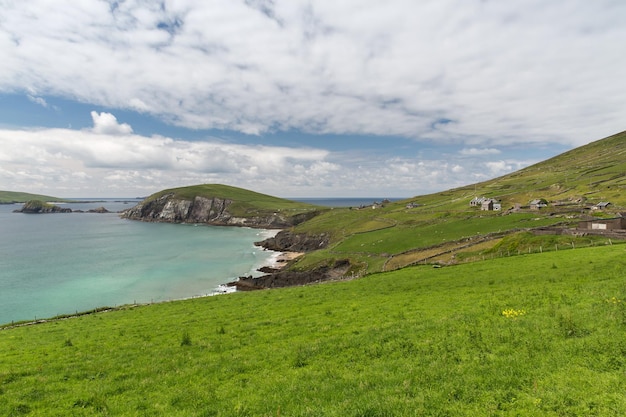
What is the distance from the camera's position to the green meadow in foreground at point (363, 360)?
10.9 m

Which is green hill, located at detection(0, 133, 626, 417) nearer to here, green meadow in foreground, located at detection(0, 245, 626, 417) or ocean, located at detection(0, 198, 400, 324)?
green meadow in foreground, located at detection(0, 245, 626, 417)

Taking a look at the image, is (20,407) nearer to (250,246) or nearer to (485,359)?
(485,359)

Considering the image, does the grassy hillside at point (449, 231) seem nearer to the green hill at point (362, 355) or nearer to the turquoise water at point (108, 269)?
the turquoise water at point (108, 269)

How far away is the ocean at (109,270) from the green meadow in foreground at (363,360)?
4502 cm

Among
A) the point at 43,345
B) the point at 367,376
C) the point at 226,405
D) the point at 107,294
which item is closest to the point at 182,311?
the point at 43,345

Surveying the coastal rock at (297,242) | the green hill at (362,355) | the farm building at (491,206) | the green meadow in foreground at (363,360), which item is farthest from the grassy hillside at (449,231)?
the green meadow in foreground at (363,360)

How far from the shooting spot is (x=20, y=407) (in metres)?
13.4

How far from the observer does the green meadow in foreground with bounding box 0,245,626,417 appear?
10852mm

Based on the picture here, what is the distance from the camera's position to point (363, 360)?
15219 millimetres

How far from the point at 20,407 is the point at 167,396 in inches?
246

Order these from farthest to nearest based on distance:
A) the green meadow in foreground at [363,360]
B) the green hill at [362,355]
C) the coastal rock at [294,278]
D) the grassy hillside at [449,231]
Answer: the coastal rock at [294,278] → the grassy hillside at [449,231] → the green hill at [362,355] → the green meadow in foreground at [363,360]

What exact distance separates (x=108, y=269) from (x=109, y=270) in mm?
1827

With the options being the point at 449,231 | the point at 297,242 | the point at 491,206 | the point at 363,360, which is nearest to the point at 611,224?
the point at 449,231

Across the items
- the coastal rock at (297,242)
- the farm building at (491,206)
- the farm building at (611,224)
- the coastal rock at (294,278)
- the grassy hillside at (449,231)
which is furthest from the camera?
the coastal rock at (297,242)
